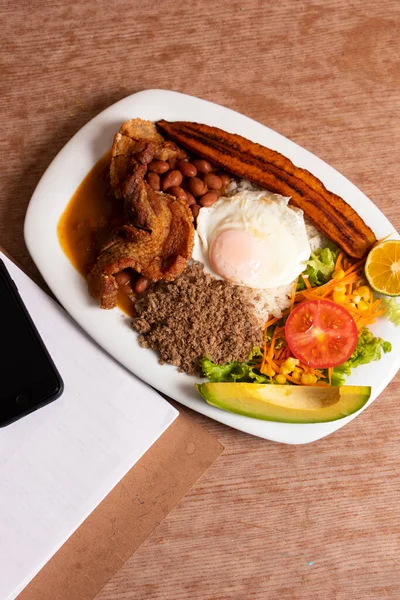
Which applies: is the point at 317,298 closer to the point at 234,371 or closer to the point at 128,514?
the point at 234,371

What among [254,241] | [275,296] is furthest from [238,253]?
[275,296]

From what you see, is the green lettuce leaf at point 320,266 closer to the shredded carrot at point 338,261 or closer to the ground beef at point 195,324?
the shredded carrot at point 338,261

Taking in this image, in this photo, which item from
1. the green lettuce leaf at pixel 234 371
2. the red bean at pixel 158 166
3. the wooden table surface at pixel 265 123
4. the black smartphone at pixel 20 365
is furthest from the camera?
the wooden table surface at pixel 265 123

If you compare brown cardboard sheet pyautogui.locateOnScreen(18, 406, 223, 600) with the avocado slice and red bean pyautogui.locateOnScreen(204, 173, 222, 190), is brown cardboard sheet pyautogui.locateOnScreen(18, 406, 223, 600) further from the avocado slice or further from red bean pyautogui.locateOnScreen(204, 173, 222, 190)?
red bean pyautogui.locateOnScreen(204, 173, 222, 190)

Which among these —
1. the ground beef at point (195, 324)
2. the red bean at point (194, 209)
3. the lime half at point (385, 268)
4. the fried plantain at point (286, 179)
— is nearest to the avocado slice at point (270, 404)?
the ground beef at point (195, 324)

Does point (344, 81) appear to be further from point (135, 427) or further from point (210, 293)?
point (135, 427)

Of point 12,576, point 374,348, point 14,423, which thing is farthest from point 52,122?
point 12,576
